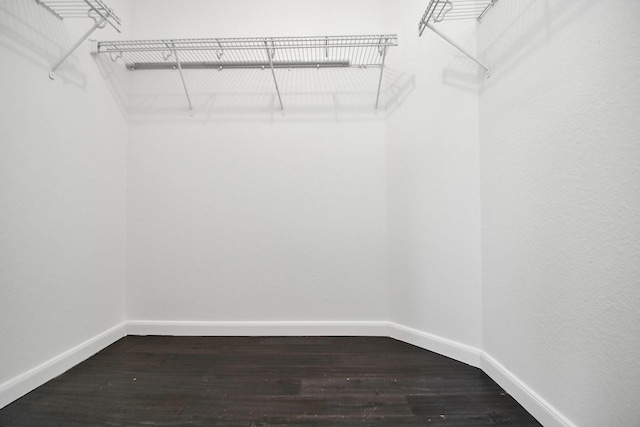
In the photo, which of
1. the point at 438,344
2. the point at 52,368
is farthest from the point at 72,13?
the point at 438,344

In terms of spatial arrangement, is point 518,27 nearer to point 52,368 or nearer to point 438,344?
point 438,344

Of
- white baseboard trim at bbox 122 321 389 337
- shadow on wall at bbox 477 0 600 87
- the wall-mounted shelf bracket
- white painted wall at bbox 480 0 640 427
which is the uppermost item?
the wall-mounted shelf bracket

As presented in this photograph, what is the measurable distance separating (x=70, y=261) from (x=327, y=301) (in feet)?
5.47

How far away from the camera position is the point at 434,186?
168cm

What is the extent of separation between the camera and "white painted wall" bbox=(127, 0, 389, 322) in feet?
6.46

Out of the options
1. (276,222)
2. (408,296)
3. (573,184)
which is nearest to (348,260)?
(408,296)

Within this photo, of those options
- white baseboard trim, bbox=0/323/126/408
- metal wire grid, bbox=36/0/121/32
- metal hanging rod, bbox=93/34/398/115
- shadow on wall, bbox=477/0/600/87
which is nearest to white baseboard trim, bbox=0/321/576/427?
white baseboard trim, bbox=0/323/126/408

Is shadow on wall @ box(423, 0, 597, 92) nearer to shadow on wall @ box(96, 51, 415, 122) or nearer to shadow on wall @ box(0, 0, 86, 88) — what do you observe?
shadow on wall @ box(96, 51, 415, 122)

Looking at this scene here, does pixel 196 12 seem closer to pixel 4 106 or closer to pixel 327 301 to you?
pixel 4 106

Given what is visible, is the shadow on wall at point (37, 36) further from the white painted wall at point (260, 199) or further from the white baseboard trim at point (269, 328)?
the white baseboard trim at point (269, 328)

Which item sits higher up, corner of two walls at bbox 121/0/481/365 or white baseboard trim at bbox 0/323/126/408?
corner of two walls at bbox 121/0/481/365

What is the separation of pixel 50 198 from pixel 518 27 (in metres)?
2.59

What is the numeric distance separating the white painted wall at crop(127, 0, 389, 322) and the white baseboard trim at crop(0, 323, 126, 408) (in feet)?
0.81

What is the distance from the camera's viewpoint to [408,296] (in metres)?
1.83
